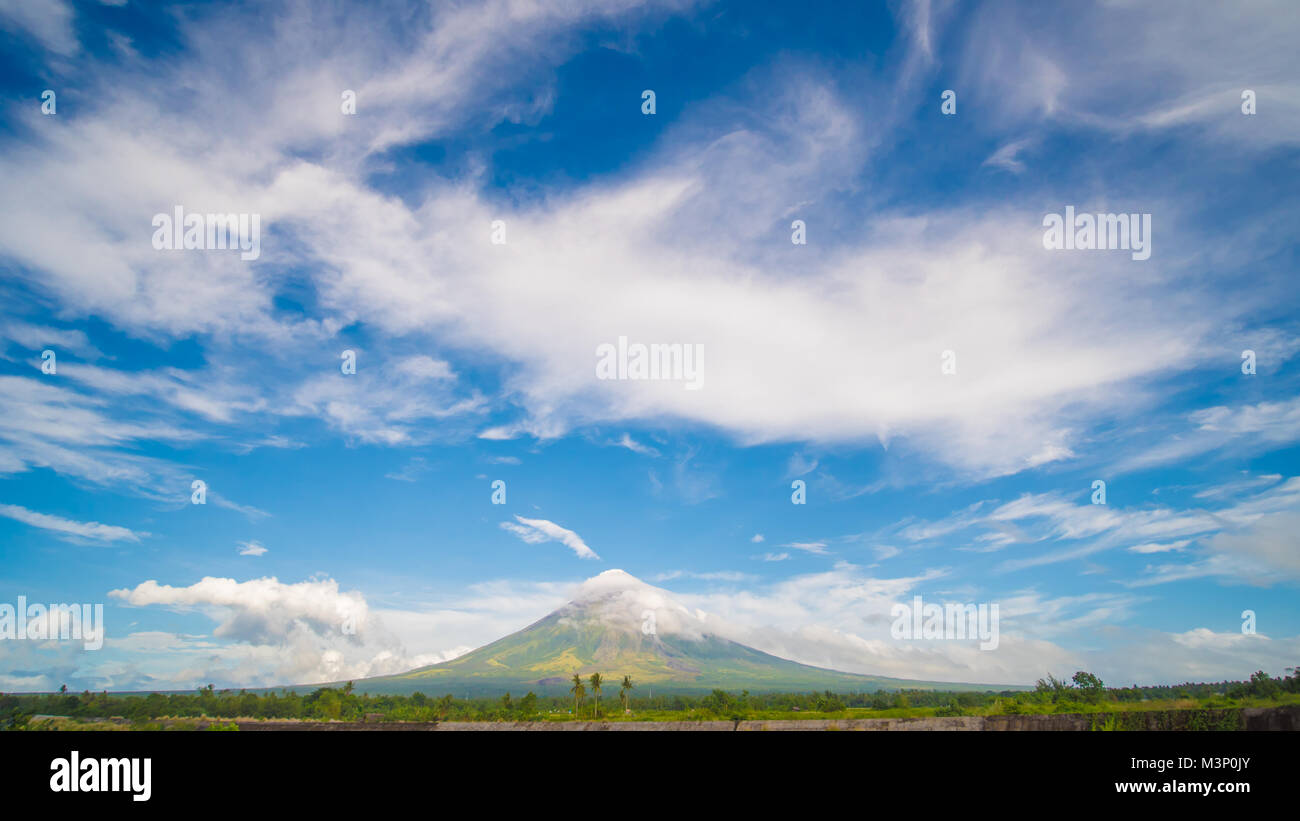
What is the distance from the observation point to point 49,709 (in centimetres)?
13400
